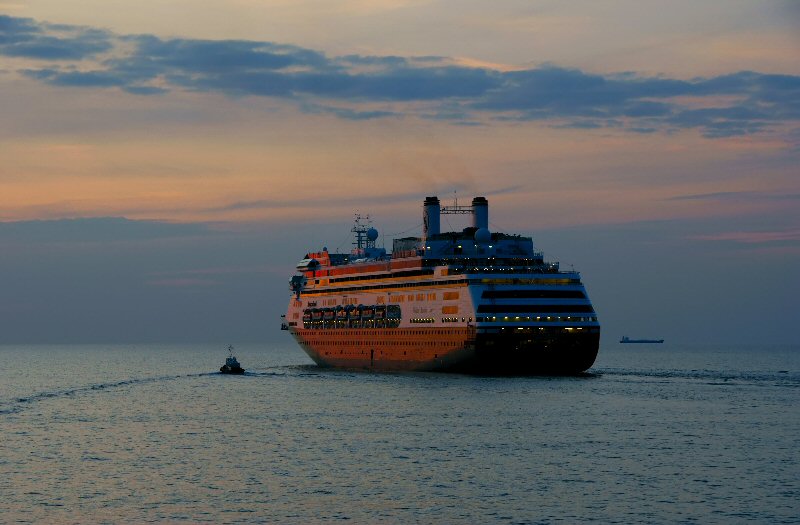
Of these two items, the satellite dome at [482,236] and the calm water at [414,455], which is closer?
the calm water at [414,455]

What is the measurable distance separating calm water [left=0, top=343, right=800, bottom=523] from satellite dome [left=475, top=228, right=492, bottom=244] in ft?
89.2

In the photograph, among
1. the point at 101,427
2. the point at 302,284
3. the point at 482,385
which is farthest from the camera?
the point at 302,284

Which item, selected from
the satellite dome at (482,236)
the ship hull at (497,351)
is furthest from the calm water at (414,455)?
the satellite dome at (482,236)

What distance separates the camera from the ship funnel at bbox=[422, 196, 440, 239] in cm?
14800

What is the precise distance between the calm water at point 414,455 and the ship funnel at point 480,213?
1488 inches

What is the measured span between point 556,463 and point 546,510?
526 inches

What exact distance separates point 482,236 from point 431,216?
14406 millimetres

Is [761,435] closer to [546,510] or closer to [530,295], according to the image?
[546,510]

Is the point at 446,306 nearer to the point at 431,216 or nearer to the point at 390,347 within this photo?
the point at 390,347

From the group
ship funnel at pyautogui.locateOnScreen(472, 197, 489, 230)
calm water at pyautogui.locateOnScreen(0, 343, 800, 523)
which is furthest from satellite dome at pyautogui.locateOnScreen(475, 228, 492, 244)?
calm water at pyautogui.locateOnScreen(0, 343, 800, 523)

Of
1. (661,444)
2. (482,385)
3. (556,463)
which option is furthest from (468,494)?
→ (482,385)

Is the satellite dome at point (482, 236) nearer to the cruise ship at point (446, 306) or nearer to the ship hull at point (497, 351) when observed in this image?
the cruise ship at point (446, 306)

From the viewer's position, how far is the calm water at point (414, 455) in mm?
50719

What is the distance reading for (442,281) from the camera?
4975 inches
